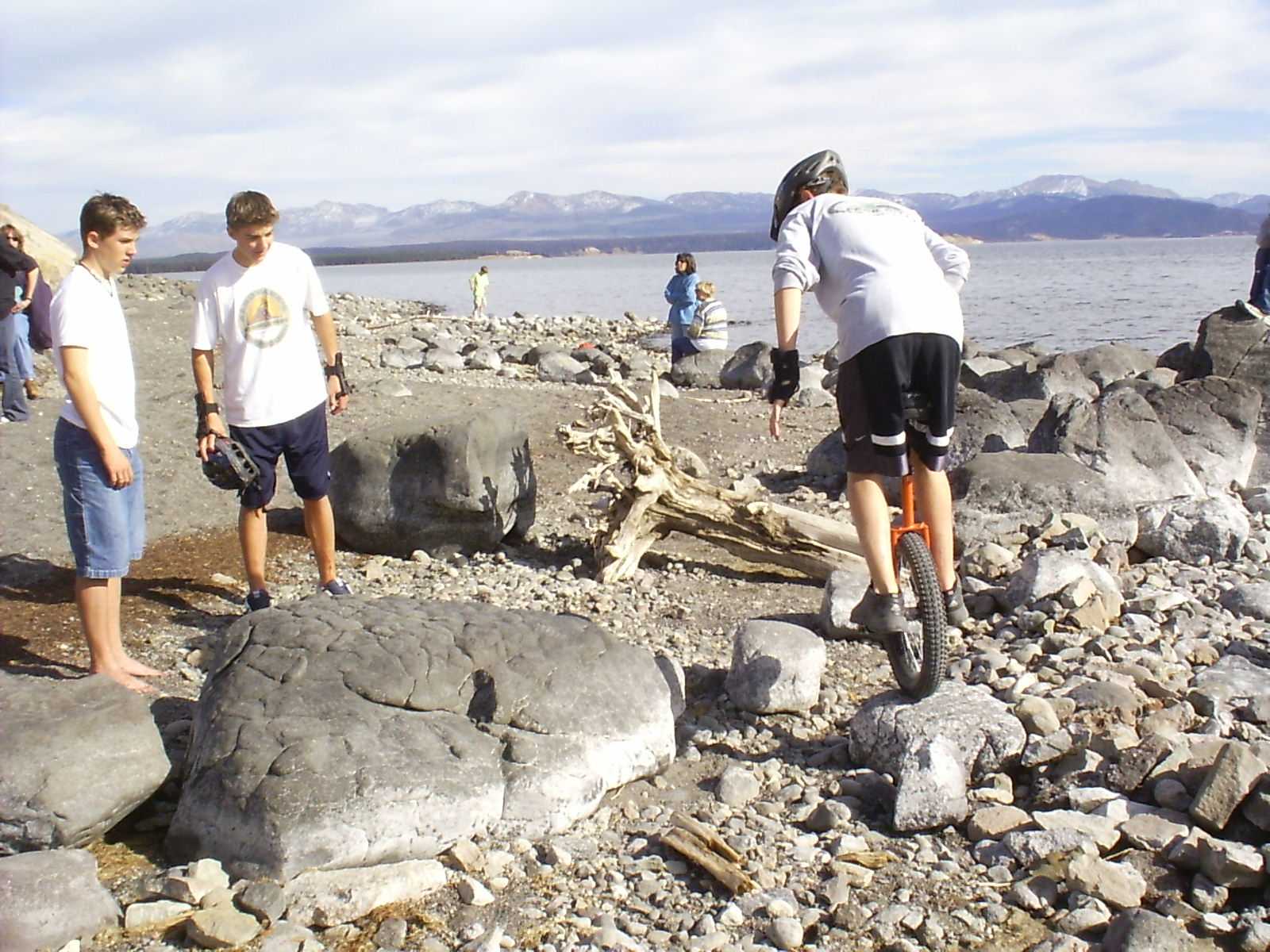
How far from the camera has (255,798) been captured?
3686mm

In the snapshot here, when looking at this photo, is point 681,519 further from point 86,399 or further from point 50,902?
point 50,902

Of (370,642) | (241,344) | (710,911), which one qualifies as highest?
(241,344)

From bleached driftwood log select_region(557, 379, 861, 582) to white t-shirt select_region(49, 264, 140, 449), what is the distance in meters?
2.60

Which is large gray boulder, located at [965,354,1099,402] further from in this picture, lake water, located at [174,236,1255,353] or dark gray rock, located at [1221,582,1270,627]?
lake water, located at [174,236,1255,353]

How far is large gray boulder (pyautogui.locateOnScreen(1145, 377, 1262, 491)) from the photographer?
8758 mm

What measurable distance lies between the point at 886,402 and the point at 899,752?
4.25 feet

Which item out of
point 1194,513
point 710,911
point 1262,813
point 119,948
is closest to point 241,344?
point 119,948

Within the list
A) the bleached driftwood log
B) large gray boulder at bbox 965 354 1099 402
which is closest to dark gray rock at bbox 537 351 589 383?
large gray boulder at bbox 965 354 1099 402

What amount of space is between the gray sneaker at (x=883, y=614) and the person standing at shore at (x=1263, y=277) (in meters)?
12.4

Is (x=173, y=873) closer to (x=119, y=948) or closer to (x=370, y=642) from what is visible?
(x=119, y=948)

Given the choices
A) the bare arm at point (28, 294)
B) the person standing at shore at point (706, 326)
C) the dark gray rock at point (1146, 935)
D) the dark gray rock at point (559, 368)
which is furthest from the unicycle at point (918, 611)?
the dark gray rock at point (559, 368)

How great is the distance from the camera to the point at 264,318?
217 inches

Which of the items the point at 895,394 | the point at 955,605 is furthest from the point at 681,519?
the point at 895,394

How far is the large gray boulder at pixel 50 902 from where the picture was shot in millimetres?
3256
